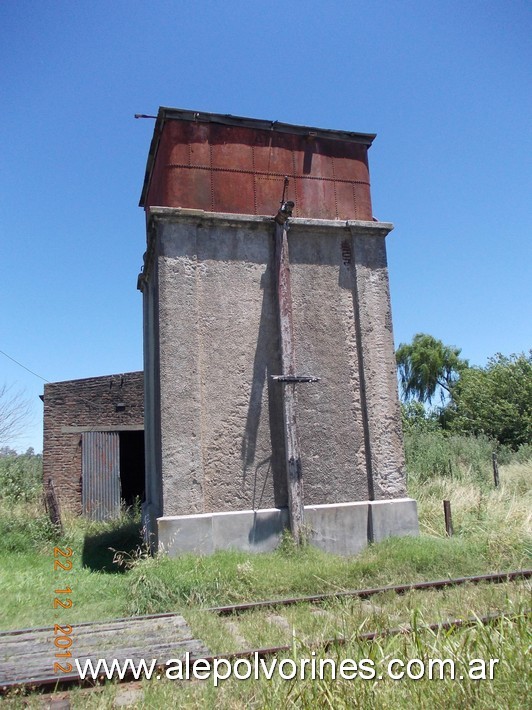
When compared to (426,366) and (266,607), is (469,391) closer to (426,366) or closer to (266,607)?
(426,366)

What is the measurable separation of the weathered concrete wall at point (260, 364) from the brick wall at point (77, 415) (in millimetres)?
6248

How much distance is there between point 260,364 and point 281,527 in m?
2.48

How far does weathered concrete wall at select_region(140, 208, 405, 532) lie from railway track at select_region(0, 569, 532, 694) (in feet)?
7.52

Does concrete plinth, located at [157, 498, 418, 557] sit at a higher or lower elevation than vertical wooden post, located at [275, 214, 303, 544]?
lower

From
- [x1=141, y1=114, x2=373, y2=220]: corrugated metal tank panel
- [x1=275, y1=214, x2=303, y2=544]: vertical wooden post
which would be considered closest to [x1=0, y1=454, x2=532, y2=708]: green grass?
[x1=275, y1=214, x2=303, y2=544]: vertical wooden post

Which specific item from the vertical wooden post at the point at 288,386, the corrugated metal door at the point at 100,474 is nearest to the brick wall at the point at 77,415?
the corrugated metal door at the point at 100,474

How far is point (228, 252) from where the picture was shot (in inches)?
354

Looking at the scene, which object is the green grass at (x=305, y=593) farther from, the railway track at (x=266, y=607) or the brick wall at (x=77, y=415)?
the brick wall at (x=77, y=415)

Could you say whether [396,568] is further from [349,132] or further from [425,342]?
[425,342]

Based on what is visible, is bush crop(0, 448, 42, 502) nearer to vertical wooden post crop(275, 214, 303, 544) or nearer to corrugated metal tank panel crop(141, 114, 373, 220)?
vertical wooden post crop(275, 214, 303, 544)

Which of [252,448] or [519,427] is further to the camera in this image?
[519,427]

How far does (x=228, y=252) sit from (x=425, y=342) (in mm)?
28855

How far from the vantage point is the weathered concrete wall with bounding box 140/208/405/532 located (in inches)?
323

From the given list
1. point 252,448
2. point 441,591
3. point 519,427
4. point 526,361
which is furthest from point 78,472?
point 526,361
